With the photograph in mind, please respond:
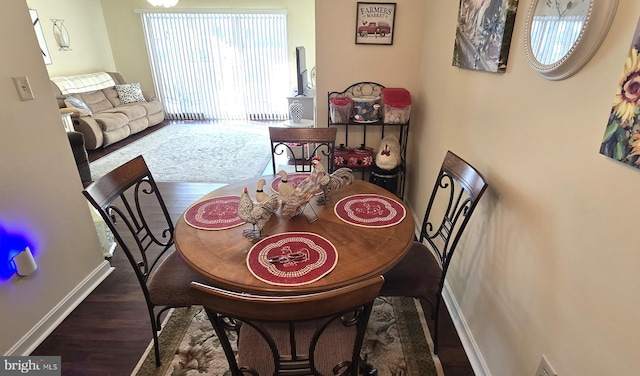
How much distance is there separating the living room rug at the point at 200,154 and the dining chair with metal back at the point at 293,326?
2849 millimetres

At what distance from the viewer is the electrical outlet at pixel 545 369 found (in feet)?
3.51

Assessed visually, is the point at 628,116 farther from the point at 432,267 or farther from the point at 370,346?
the point at 370,346

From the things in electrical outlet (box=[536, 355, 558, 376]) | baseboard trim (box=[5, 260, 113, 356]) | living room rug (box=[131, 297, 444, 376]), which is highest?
electrical outlet (box=[536, 355, 558, 376])

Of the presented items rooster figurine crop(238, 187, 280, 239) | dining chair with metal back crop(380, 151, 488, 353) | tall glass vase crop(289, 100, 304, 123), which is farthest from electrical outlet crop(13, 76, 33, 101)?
tall glass vase crop(289, 100, 304, 123)

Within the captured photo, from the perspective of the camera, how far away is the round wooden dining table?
103cm

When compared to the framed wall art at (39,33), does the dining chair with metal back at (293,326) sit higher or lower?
lower

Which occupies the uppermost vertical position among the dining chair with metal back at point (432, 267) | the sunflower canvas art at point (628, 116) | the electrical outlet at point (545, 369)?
the sunflower canvas art at point (628, 116)

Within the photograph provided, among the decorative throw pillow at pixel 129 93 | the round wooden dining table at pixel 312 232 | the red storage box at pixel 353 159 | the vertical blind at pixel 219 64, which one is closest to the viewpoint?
the round wooden dining table at pixel 312 232

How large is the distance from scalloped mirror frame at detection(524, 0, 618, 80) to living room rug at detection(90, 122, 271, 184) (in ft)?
10.8

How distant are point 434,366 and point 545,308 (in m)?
0.66

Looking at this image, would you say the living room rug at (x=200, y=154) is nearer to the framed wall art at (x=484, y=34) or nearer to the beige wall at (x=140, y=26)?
the beige wall at (x=140, y=26)

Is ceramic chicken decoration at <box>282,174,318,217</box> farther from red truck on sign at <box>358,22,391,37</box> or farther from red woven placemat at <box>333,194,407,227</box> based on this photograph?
red truck on sign at <box>358,22,391,37</box>

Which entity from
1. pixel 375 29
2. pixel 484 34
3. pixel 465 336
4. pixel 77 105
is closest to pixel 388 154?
pixel 375 29

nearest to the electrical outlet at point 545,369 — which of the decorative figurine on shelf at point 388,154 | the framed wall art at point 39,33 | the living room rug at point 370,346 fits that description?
the living room rug at point 370,346
